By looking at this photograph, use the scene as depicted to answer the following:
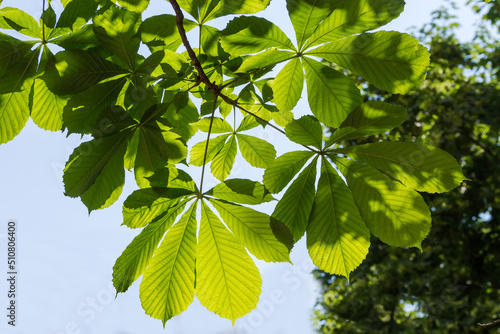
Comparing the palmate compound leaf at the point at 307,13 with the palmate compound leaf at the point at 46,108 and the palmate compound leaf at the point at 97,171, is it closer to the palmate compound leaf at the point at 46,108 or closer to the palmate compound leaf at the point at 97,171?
the palmate compound leaf at the point at 97,171

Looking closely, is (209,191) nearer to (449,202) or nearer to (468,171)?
(449,202)

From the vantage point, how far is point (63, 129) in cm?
124

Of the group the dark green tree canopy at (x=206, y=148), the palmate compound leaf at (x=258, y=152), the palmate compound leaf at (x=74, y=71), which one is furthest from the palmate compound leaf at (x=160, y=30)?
the palmate compound leaf at (x=258, y=152)

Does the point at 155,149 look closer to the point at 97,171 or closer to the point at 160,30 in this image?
the point at 97,171

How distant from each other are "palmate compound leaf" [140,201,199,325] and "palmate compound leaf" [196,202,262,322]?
0.12 feet

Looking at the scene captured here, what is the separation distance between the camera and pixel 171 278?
1.05m

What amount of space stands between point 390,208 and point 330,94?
34 cm

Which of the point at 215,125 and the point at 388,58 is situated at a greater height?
the point at 215,125

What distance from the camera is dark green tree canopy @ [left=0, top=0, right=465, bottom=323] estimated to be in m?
1.00

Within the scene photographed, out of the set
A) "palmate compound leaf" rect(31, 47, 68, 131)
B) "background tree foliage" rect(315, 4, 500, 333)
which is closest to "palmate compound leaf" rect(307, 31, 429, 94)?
"palmate compound leaf" rect(31, 47, 68, 131)

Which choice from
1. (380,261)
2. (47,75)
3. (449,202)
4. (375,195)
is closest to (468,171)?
(449,202)

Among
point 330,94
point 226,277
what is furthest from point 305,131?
point 226,277

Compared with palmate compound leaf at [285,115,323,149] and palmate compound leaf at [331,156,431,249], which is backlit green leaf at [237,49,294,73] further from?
palmate compound leaf at [331,156,431,249]

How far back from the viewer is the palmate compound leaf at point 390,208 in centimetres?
96
